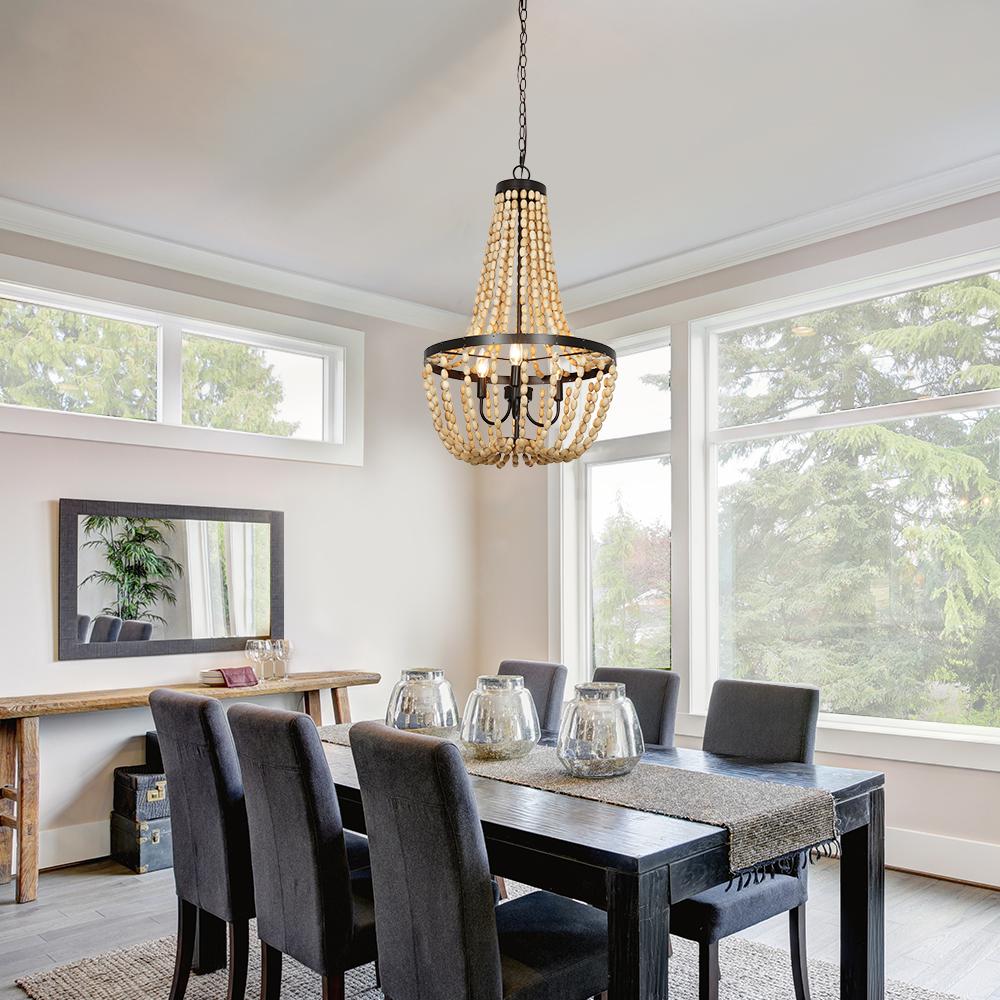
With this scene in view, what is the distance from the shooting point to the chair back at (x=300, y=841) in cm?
212

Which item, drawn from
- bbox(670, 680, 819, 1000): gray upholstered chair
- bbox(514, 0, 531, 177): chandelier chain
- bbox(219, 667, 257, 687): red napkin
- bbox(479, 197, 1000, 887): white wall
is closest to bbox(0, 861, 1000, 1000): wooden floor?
bbox(479, 197, 1000, 887): white wall

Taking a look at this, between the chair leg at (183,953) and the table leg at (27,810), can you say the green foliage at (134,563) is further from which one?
the chair leg at (183,953)

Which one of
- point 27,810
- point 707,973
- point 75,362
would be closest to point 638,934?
point 707,973

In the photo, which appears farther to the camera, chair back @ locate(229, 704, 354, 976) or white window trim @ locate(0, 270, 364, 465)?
white window trim @ locate(0, 270, 364, 465)

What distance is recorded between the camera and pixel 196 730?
8.07ft

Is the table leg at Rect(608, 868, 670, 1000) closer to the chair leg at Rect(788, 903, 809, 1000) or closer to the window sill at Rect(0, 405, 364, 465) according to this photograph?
the chair leg at Rect(788, 903, 809, 1000)

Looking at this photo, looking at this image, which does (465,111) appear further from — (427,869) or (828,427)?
(427,869)

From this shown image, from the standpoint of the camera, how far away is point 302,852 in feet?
7.06

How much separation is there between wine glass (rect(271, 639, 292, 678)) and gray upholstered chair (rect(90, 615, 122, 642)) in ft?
2.34

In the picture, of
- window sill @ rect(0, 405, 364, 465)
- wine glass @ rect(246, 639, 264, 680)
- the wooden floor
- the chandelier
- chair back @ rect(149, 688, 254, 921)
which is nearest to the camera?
chair back @ rect(149, 688, 254, 921)

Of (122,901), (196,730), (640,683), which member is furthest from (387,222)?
(122,901)

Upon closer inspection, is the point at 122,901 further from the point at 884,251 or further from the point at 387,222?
the point at 884,251

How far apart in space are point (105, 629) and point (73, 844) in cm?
91

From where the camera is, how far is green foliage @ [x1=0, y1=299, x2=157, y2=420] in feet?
13.5
